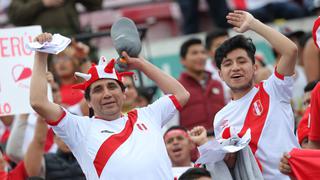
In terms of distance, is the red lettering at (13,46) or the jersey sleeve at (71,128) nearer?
the jersey sleeve at (71,128)

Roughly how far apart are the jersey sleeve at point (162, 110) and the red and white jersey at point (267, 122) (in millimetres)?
383

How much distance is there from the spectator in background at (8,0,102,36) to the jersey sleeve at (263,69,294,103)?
4.20m

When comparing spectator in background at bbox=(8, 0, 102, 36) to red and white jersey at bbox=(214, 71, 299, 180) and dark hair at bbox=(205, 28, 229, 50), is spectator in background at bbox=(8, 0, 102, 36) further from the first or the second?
red and white jersey at bbox=(214, 71, 299, 180)

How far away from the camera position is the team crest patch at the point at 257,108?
7851 millimetres

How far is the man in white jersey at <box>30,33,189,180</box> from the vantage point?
7418mm

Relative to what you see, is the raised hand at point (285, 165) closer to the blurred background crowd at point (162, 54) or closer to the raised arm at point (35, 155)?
the blurred background crowd at point (162, 54)

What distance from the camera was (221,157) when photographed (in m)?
7.59

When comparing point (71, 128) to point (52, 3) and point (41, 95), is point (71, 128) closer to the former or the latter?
point (41, 95)

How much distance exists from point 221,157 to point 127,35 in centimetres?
118

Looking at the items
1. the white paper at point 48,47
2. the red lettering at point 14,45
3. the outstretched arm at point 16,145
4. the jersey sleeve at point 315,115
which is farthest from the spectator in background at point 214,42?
the white paper at point 48,47

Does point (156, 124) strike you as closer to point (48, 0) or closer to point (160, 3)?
point (48, 0)

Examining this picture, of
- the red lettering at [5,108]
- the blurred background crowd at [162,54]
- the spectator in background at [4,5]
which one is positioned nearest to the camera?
the red lettering at [5,108]

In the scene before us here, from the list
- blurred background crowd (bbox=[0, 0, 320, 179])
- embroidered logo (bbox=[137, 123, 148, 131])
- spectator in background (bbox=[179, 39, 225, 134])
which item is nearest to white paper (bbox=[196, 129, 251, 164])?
embroidered logo (bbox=[137, 123, 148, 131])

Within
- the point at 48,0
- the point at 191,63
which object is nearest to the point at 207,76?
the point at 191,63
